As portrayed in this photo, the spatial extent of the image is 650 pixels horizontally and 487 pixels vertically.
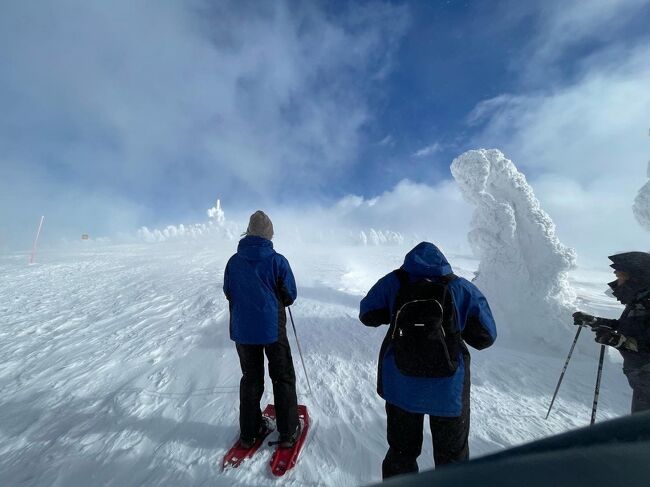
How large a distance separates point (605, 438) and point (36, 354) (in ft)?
31.5

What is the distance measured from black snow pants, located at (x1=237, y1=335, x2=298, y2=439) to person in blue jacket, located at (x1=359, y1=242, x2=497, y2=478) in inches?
55.6

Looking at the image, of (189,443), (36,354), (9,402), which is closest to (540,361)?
(189,443)

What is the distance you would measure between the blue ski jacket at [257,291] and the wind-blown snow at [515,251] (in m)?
10.6

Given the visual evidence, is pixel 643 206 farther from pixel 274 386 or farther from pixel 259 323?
pixel 259 323

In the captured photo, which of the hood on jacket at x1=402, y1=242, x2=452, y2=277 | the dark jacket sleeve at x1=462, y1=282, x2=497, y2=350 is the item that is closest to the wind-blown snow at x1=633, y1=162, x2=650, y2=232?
the dark jacket sleeve at x1=462, y1=282, x2=497, y2=350

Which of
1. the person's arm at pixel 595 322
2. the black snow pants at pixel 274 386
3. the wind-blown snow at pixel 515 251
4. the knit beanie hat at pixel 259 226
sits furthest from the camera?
the wind-blown snow at pixel 515 251

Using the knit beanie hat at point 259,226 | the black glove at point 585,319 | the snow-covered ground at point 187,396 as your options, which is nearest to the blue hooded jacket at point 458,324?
the knit beanie hat at point 259,226

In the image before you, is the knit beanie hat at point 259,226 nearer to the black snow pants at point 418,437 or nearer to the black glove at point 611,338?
the black snow pants at point 418,437

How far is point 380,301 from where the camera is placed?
2699 mm

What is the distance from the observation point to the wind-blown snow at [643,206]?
1927 centimetres

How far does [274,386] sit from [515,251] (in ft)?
37.4

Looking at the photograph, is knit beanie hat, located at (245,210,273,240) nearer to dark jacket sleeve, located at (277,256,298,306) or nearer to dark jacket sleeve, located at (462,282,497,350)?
dark jacket sleeve, located at (277,256,298,306)

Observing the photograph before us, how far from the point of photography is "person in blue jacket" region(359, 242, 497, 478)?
2322mm

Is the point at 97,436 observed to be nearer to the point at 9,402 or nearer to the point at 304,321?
the point at 9,402
